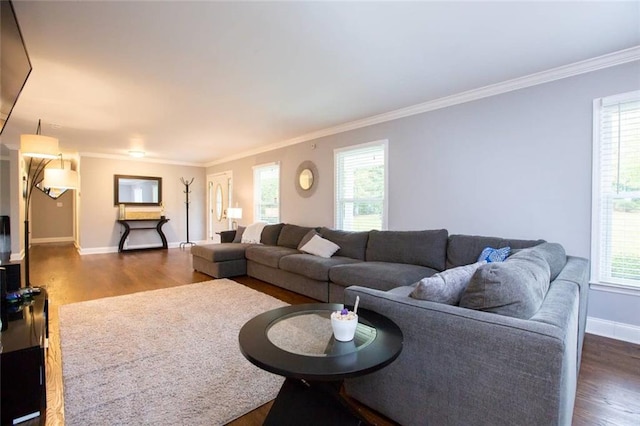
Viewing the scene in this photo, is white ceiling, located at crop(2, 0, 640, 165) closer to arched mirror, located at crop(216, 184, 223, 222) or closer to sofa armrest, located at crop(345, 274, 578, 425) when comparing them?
sofa armrest, located at crop(345, 274, 578, 425)

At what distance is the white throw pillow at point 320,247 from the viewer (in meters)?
4.20

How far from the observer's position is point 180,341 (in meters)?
2.57

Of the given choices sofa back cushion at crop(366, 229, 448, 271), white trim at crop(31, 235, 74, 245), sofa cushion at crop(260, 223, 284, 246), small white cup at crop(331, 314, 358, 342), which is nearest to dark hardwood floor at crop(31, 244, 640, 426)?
small white cup at crop(331, 314, 358, 342)

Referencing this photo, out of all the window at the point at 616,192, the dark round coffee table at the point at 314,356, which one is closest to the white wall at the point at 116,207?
the dark round coffee table at the point at 314,356

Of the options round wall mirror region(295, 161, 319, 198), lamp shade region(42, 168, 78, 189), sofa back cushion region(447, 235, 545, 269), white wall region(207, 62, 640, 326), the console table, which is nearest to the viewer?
white wall region(207, 62, 640, 326)

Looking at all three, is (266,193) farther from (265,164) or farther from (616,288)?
(616,288)

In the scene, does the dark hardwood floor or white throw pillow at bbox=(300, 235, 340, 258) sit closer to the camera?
the dark hardwood floor

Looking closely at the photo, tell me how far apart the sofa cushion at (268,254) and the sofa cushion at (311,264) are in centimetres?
16

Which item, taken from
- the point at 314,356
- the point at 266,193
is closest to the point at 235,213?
the point at 266,193

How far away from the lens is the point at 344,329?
1353 mm

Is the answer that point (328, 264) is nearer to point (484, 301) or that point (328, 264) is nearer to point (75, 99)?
point (484, 301)

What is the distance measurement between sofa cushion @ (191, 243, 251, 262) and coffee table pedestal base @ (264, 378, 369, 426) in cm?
364

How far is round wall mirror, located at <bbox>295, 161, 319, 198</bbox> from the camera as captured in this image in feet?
17.3

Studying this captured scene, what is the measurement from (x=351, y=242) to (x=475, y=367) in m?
2.94
